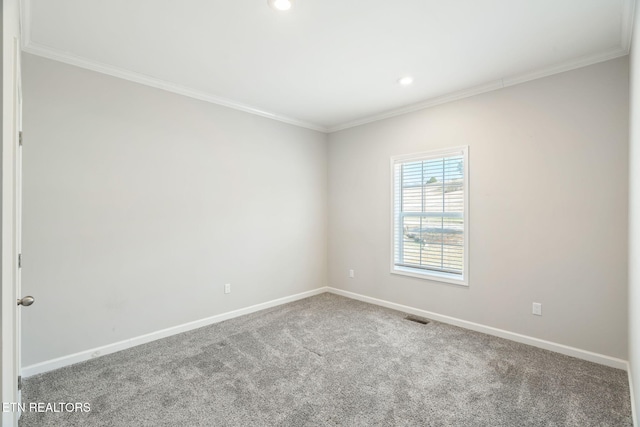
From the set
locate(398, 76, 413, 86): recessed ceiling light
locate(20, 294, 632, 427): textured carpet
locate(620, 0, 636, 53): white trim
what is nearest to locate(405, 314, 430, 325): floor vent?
locate(20, 294, 632, 427): textured carpet

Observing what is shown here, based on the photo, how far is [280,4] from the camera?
1996 millimetres

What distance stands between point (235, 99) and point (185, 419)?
3.19m

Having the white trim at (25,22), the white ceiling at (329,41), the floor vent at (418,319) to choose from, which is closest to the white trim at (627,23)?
the white ceiling at (329,41)

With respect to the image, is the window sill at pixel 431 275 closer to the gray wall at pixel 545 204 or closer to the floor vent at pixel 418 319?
the gray wall at pixel 545 204

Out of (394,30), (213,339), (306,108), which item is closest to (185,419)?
(213,339)

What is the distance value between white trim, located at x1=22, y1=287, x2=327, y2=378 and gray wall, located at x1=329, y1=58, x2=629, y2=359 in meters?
1.99

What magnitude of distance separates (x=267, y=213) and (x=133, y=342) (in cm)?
204

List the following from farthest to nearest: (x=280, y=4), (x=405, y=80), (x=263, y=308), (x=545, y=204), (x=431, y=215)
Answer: (x=263, y=308)
(x=431, y=215)
(x=405, y=80)
(x=545, y=204)
(x=280, y=4)

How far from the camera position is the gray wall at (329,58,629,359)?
2.56 m

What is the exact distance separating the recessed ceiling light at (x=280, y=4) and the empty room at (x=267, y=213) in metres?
0.02

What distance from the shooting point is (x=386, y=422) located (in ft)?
6.27

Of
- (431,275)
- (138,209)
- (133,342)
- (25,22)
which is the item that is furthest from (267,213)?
(25,22)

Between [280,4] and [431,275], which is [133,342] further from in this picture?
[431,275]

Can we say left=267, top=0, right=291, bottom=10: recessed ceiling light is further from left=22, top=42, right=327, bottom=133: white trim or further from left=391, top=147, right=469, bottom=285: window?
left=391, top=147, right=469, bottom=285: window
